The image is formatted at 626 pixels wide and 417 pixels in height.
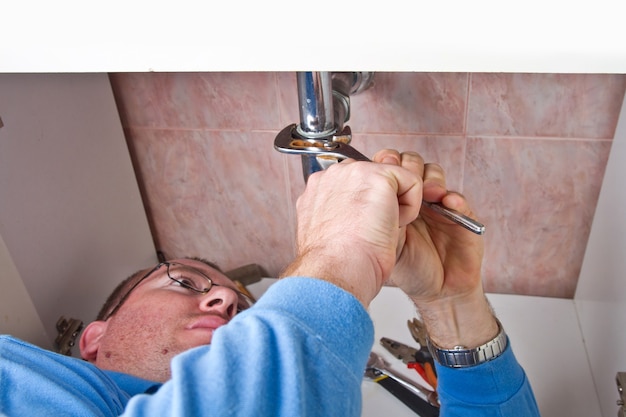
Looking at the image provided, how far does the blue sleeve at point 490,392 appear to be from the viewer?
0.63m

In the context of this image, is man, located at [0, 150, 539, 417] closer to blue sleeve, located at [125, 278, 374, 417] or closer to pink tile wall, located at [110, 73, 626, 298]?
blue sleeve, located at [125, 278, 374, 417]

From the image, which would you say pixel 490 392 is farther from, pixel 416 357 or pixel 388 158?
pixel 388 158

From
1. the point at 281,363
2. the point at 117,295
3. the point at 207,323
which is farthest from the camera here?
the point at 117,295

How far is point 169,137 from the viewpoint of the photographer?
912 millimetres

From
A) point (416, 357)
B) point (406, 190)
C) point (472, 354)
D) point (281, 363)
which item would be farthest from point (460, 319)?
point (281, 363)

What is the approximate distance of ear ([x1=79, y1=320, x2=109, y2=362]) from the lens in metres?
0.76

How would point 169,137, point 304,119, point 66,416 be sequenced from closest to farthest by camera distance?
point 66,416 < point 304,119 < point 169,137

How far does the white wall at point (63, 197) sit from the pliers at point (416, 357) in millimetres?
469

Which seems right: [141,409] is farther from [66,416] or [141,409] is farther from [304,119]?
[304,119]

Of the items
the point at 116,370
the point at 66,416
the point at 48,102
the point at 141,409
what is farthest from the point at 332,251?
the point at 48,102

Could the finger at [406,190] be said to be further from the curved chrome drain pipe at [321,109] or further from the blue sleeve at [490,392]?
the blue sleeve at [490,392]

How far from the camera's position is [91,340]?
77 centimetres

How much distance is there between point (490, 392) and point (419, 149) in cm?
37
